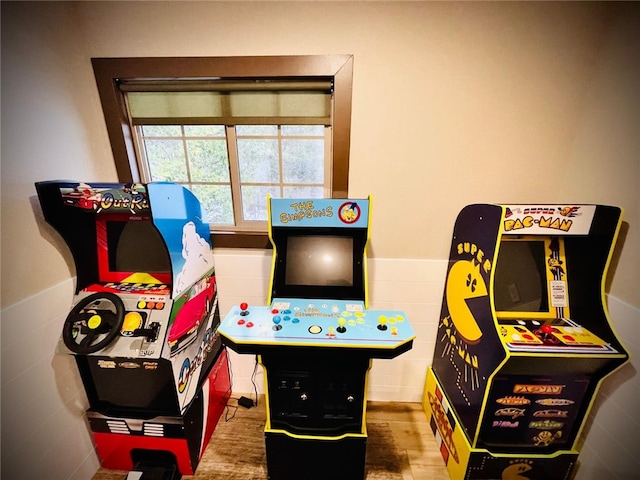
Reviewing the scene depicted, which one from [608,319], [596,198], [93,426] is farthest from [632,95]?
[93,426]

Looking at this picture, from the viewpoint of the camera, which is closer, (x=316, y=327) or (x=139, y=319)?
(x=316, y=327)

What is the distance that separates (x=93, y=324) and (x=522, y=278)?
2378 millimetres

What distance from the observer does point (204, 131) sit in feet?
6.07

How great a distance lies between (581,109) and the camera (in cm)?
150

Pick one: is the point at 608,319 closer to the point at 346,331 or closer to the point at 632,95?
the point at 632,95

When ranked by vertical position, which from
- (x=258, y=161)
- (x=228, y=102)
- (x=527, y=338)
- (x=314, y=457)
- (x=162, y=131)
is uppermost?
(x=228, y=102)

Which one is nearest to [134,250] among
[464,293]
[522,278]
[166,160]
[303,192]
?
[166,160]

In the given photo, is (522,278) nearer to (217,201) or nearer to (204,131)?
(217,201)

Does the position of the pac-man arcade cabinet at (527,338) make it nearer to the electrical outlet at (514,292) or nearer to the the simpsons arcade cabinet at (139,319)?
the electrical outlet at (514,292)

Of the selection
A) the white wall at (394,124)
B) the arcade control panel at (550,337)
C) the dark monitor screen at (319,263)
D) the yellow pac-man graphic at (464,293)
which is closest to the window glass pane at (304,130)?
the white wall at (394,124)

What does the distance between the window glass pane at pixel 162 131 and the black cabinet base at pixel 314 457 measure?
2087mm

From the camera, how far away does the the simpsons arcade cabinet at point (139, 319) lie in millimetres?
1221

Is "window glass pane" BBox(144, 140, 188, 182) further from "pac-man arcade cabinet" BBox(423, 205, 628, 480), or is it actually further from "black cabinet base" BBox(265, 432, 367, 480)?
"pac-man arcade cabinet" BBox(423, 205, 628, 480)

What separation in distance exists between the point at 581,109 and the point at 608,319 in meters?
1.23
